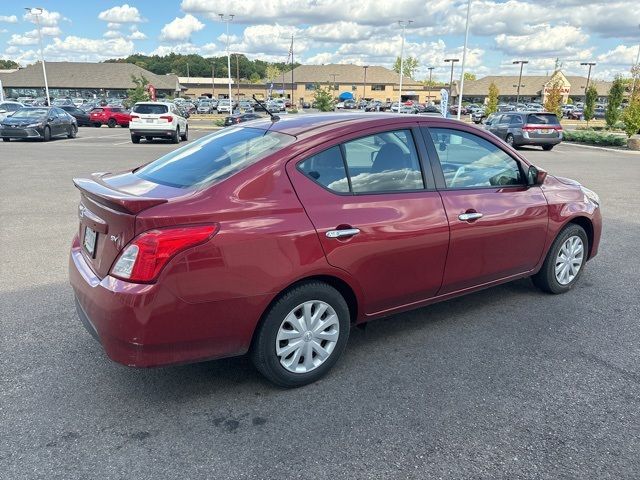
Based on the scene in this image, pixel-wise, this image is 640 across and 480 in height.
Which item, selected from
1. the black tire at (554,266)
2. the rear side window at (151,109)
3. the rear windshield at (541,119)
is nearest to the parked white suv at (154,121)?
the rear side window at (151,109)

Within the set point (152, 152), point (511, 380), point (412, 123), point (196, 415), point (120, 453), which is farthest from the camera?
point (152, 152)

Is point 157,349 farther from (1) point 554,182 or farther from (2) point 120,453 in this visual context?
(1) point 554,182

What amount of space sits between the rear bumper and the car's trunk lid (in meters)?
0.15

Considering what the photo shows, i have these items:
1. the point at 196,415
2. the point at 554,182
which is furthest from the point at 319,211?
the point at 554,182

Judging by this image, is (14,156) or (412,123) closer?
(412,123)

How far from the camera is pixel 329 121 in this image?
11.8 feet

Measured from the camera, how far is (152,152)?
18.0m

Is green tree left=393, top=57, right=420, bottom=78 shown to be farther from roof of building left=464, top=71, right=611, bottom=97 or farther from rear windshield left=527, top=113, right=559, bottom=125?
rear windshield left=527, top=113, right=559, bottom=125

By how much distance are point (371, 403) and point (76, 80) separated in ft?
342

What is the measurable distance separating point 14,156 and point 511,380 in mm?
16514

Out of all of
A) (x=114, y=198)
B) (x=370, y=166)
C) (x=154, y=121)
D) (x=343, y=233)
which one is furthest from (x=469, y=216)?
(x=154, y=121)

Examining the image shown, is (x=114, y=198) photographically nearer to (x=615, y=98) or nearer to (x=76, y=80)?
(x=615, y=98)

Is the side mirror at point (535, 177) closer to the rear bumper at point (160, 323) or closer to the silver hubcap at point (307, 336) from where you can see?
the silver hubcap at point (307, 336)

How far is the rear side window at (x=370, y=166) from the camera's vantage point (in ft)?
10.7
